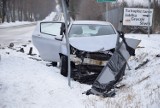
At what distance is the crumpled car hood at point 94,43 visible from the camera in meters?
10.2

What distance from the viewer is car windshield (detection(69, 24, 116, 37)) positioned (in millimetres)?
11602

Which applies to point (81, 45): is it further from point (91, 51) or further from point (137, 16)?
point (137, 16)

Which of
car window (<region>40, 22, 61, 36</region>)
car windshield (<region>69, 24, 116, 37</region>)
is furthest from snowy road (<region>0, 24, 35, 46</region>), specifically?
car windshield (<region>69, 24, 116, 37</region>)

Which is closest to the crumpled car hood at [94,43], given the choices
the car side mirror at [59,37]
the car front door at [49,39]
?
the car side mirror at [59,37]

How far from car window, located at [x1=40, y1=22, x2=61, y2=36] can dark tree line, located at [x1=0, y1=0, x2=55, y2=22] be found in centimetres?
5070

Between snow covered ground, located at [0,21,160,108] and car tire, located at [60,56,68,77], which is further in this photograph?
car tire, located at [60,56,68,77]

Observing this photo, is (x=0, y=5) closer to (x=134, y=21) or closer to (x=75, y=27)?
(x=134, y=21)

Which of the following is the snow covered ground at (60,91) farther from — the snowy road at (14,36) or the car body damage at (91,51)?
the snowy road at (14,36)

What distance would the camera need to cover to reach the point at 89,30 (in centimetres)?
1194

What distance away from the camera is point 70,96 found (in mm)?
8281

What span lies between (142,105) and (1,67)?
501 centimetres

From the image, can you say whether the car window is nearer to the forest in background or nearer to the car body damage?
the car body damage

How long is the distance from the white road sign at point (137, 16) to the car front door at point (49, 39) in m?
10.3

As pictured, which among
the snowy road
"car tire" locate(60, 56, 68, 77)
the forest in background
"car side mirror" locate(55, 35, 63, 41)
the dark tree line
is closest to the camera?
"car tire" locate(60, 56, 68, 77)
